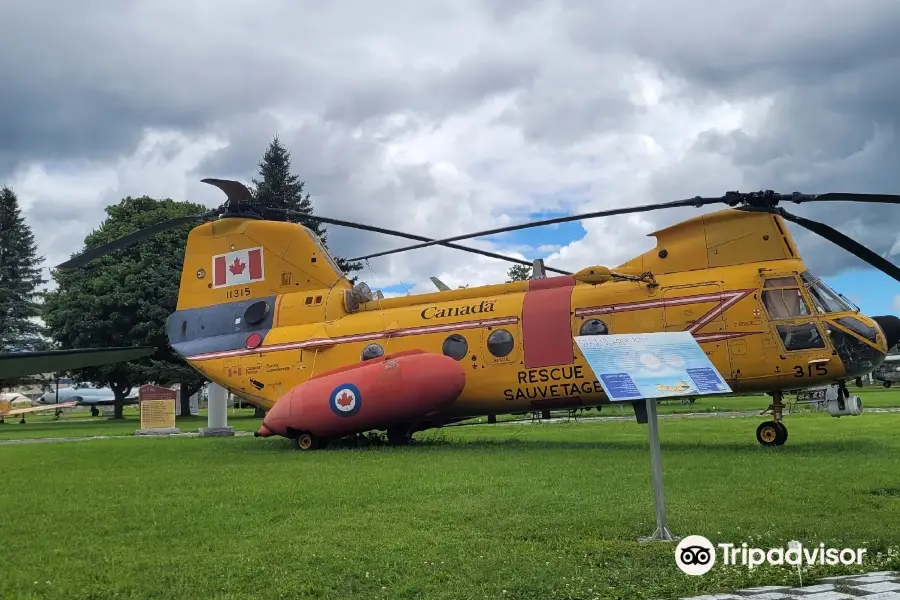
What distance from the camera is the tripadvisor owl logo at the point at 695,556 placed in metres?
5.54

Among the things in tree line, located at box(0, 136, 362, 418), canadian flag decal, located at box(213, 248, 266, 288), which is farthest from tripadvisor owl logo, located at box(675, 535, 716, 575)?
tree line, located at box(0, 136, 362, 418)

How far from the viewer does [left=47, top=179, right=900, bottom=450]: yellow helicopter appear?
14391 mm

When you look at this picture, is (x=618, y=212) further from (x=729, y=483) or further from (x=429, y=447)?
(x=429, y=447)

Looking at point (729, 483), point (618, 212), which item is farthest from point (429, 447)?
point (729, 483)

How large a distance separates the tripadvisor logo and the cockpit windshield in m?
→ 9.38

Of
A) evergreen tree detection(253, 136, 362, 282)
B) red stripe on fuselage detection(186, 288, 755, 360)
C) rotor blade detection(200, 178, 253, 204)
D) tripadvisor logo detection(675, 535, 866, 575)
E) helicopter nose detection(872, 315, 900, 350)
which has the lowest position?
tripadvisor logo detection(675, 535, 866, 575)

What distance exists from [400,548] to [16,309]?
71.9m

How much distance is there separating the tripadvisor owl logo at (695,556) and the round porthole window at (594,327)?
1003 centimetres

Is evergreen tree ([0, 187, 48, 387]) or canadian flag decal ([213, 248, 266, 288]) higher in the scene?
evergreen tree ([0, 187, 48, 387])

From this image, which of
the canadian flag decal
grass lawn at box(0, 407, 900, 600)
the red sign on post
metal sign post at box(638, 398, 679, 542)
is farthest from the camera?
the red sign on post

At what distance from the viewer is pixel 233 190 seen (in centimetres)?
1936

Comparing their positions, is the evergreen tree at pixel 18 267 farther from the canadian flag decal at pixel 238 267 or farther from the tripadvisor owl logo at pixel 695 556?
the tripadvisor owl logo at pixel 695 556

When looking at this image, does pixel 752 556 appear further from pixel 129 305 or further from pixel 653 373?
pixel 129 305

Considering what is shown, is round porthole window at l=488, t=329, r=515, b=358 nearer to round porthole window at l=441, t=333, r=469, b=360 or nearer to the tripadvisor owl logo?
round porthole window at l=441, t=333, r=469, b=360
